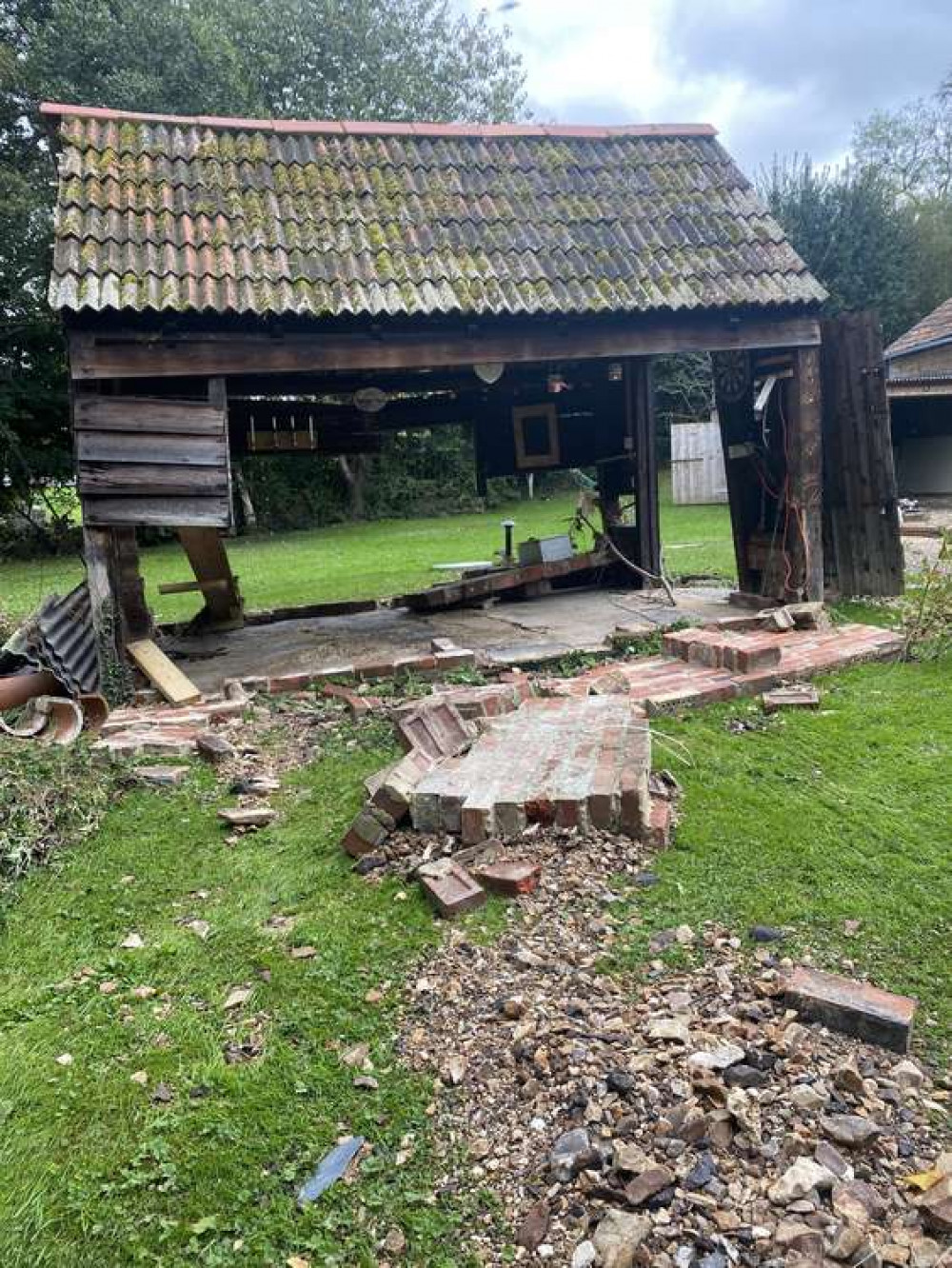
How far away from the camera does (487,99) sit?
29578 mm

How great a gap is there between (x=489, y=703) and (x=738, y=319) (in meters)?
4.81

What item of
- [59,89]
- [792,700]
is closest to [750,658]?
[792,700]

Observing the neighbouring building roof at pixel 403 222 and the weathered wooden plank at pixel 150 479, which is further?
the neighbouring building roof at pixel 403 222

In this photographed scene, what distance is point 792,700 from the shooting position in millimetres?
5734

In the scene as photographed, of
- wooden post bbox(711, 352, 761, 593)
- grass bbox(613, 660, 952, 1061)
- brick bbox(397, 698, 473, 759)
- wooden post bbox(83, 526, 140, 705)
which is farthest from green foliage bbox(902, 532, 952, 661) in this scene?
wooden post bbox(83, 526, 140, 705)

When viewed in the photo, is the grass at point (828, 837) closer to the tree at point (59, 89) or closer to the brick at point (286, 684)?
the brick at point (286, 684)

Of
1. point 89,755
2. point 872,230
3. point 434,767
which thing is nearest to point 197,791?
point 89,755

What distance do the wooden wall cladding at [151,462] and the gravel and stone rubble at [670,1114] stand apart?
481 cm

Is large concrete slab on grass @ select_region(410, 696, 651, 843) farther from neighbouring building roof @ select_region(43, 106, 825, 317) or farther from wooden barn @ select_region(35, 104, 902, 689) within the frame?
neighbouring building roof @ select_region(43, 106, 825, 317)

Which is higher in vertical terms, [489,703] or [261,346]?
[261,346]

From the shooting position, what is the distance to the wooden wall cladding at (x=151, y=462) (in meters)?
6.68

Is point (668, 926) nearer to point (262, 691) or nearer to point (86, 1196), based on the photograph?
point (86, 1196)

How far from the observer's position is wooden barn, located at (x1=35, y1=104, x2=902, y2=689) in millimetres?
6762

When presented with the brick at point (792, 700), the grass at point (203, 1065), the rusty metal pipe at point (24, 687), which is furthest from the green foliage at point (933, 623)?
the rusty metal pipe at point (24, 687)
